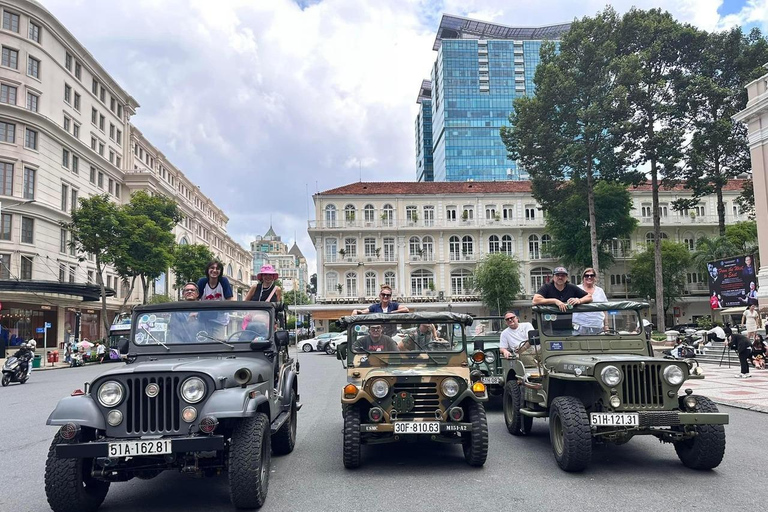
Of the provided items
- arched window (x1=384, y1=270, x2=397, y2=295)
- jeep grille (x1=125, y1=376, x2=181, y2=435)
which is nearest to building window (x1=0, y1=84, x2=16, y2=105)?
arched window (x1=384, y1=270, x2=397, y2=295)

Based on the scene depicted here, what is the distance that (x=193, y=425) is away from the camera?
4914 millimetres

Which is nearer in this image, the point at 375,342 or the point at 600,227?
the point at 375,342

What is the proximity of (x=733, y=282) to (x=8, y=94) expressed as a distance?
4583 cm

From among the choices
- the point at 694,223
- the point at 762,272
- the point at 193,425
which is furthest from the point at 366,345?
the point at 694,223

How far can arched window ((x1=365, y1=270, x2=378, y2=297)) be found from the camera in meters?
57.6

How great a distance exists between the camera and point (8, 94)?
40844 mm

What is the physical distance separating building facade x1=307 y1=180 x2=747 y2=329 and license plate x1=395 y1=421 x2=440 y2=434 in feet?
165

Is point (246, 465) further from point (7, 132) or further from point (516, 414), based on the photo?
point (7, 132)

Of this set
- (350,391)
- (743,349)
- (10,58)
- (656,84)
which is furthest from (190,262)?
→ (350,391)

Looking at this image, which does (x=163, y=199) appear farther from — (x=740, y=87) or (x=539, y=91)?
(x=740, y=87)

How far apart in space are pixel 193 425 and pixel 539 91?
35.3 meters

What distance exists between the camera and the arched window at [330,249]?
190ft

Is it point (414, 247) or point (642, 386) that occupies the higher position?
point (414, 247)

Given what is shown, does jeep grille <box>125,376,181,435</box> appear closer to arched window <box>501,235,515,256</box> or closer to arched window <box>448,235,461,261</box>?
arched window <box>448,235,461,261</box>
